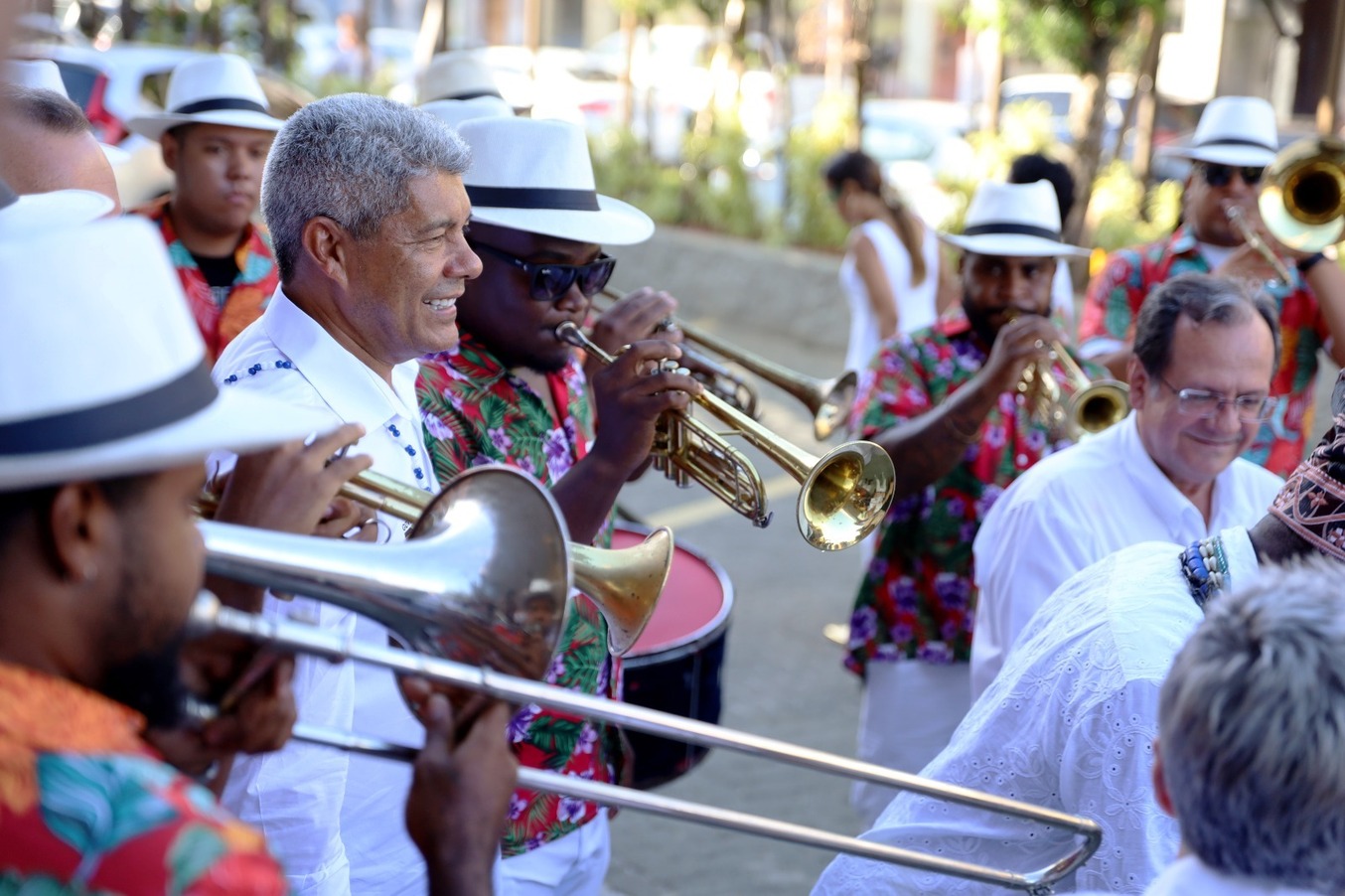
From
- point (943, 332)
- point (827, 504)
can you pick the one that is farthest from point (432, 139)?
point (943, 332)

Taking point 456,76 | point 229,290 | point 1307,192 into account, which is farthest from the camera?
point 456,76

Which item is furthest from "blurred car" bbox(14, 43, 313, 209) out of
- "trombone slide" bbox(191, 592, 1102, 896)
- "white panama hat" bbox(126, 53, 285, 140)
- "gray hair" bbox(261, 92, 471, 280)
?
"trombone slide" bbox(191, 592, 1102, 896)

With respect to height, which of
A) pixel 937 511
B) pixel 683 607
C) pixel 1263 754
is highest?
pixel 1263 754

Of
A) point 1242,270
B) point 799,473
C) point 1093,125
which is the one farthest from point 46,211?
point 1093,125

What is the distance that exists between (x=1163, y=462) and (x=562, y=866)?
1.59 m

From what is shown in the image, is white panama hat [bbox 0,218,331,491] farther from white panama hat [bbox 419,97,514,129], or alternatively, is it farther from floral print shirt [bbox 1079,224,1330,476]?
floral print shirt [bbox 1079,224,1330,476]

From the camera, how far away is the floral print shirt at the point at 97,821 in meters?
1.17

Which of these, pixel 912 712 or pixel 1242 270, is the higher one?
pixel 1242 270

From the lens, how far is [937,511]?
4074mm

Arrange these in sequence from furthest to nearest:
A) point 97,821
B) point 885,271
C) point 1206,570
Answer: point 885,271, point 1206,570, point 97,821

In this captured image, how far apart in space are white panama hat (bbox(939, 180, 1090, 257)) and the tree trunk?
235 inches

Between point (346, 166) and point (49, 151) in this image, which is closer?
point (346, 166)

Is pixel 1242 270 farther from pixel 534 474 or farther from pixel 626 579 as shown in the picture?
pixel 626 579

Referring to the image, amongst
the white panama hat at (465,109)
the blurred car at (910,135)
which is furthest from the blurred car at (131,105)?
the blurred car at (910,135)
